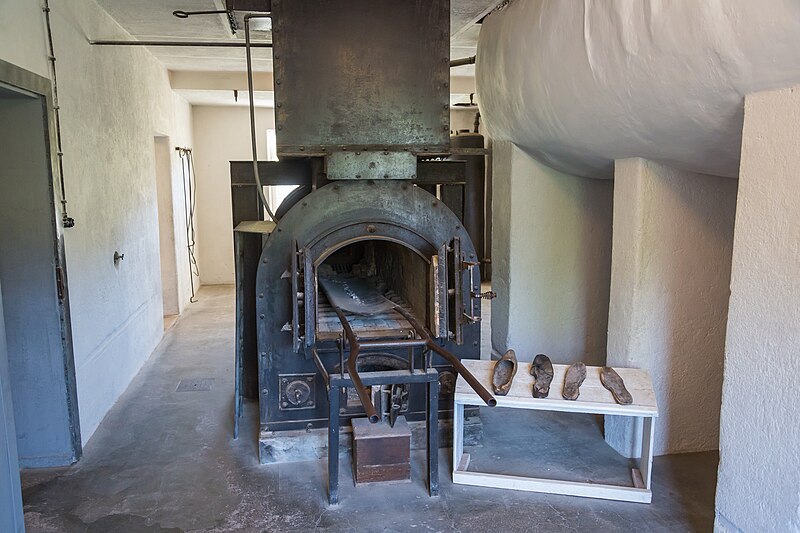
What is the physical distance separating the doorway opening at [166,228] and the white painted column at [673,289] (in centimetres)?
428

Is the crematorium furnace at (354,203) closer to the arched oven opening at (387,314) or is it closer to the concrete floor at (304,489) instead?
the arched oven opening at (387,314)

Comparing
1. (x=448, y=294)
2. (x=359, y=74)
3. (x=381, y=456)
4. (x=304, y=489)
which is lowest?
(x=304, y=489)

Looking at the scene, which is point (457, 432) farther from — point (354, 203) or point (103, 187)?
point (103, 187)

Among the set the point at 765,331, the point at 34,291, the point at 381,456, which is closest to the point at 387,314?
the point at 381,456

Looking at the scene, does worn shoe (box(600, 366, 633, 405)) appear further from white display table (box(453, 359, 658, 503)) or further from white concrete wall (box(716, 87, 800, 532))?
white concrete wall (box(716, 87, 800, 532))

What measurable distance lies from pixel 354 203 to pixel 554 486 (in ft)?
4.48

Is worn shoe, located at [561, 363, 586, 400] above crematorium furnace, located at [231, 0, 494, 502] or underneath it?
underneath

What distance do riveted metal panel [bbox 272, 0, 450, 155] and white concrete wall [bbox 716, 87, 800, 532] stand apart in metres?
1.28

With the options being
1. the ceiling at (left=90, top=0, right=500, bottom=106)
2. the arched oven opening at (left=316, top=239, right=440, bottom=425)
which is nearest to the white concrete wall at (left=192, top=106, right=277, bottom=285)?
the ceiling at (left=90, top=0, right=500, bottom=106)

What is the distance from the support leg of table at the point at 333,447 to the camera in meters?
2.26

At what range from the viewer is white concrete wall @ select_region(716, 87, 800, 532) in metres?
1.65

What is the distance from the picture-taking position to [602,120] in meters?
2.32

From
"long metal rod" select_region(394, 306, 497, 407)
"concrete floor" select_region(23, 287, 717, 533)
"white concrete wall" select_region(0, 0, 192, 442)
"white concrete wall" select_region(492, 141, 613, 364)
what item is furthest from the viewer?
"white concrete wall" select_region(492, 141, 613, 364)

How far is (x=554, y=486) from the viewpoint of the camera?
240 cm
